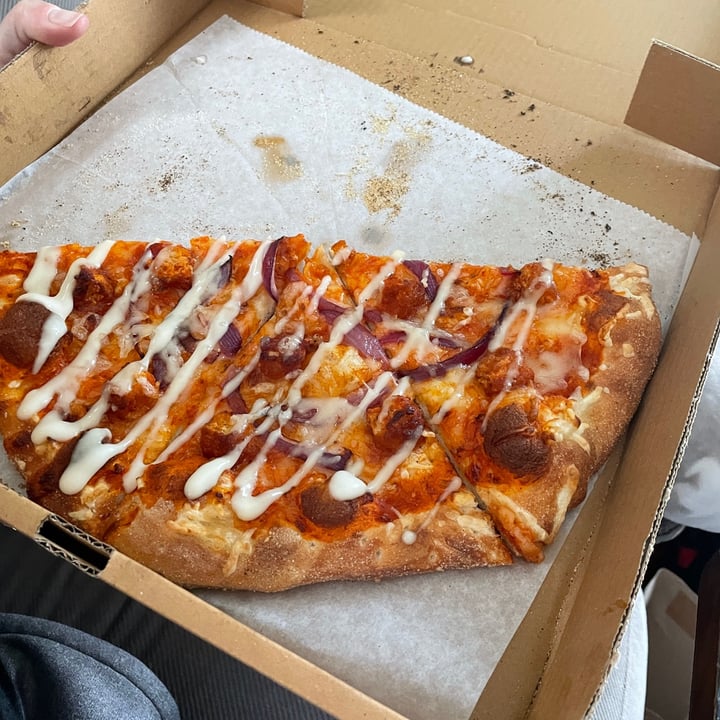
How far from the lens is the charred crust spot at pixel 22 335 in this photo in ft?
5.16

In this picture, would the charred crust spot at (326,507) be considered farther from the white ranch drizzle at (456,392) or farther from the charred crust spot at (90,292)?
the charred crust spot at (90,292)

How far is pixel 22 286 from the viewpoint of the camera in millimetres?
1699

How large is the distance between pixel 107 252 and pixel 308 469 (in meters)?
0.68

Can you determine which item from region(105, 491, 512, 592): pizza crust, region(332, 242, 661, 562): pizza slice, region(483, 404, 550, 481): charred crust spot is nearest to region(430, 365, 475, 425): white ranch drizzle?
region(332, 242, 661, 562): pizza slice

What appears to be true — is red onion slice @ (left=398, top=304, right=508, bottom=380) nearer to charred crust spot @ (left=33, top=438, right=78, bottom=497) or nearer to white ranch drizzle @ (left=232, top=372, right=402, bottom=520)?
white ranch drizzle @ (left=232, top=372, right=402, bottom=520)

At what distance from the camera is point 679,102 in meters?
2.00

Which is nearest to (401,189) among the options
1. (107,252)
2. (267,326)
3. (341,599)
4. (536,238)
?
(536,238)

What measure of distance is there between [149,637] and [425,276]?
915mm

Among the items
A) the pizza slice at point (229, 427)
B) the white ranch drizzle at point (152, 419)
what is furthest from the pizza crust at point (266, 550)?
the white ranch drizzle at point (152, 419)

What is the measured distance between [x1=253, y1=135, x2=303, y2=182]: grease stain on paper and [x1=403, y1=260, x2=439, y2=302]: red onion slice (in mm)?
566

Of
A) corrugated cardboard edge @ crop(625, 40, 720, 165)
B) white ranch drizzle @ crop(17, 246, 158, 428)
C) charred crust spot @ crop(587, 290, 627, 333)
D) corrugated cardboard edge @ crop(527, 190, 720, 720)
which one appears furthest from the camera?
corrugated cardboard edge @ crop(625, 40, 720, 165)

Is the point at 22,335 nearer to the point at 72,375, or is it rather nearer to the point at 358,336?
the point at 72,375

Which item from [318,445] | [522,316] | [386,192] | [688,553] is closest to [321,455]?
[318,445]

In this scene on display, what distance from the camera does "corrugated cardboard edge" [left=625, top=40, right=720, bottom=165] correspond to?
1895 mm
